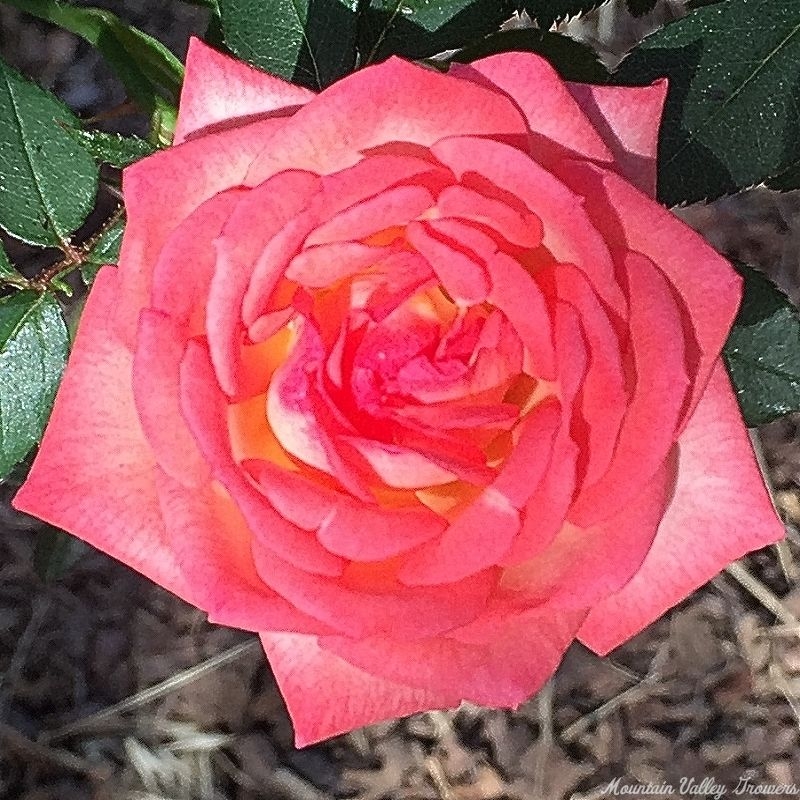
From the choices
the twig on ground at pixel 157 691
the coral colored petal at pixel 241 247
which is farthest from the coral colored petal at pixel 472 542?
the twig on ground at pixel 157 691

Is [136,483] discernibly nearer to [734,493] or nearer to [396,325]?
[396,325]

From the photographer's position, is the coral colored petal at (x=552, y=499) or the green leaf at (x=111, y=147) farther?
the green leaf at (x=111, y=147)

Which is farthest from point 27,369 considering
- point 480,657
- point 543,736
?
point 543,736

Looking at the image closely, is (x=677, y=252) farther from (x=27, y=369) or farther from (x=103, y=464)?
(x=27, y=369)

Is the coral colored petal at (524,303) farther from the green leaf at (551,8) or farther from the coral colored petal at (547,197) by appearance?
the green leaf at (551,8)

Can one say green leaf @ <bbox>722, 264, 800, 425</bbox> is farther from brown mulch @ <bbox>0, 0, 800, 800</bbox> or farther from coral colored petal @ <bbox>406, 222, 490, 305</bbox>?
brown mulch @ <bbox>0, 0, 800, 800</bbox>

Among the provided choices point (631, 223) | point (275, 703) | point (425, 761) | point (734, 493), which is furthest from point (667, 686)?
point (631, 223)
